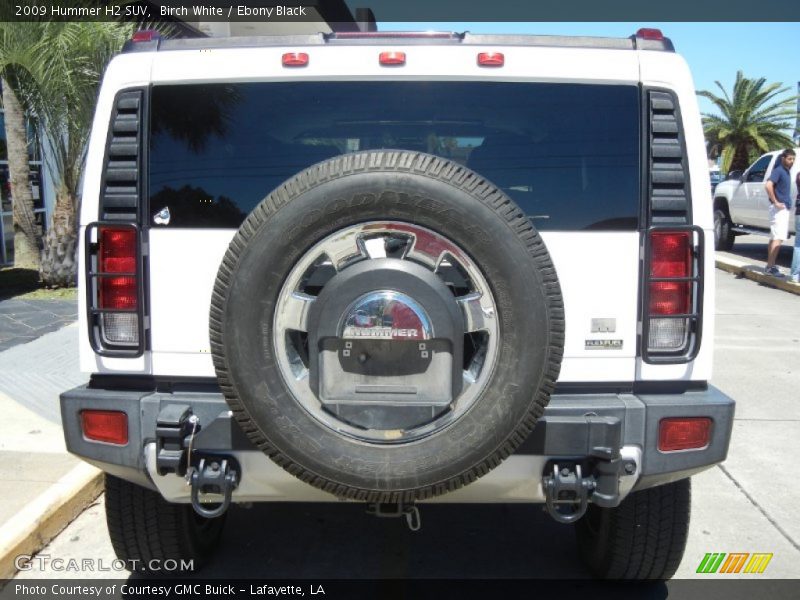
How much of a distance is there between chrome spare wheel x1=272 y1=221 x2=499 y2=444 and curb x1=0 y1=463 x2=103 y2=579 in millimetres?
1921

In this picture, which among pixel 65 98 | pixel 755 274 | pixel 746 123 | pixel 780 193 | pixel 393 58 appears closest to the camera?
pixel 393 58

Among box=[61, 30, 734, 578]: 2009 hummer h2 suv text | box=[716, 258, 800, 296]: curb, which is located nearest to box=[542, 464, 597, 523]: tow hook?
box=[61, 30, 734, 578]: 2009 hummer h2 suv text

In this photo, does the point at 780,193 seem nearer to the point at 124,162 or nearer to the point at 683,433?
the point at 683,433

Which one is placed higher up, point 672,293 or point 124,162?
point 124,162

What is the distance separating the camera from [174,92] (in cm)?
289

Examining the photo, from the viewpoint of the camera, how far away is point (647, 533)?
3.30 metres

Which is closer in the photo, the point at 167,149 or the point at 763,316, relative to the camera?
the point at 167,149

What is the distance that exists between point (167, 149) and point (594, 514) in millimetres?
2341

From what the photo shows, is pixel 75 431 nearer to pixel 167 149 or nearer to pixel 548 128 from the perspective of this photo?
pixel 167 149

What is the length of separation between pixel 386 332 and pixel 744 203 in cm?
1449

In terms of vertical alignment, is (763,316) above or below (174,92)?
below

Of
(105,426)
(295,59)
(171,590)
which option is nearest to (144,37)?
(295,59)

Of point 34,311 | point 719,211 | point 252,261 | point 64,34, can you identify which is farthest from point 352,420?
point 719,211

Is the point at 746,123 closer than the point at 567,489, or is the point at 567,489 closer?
the point at 567,489
